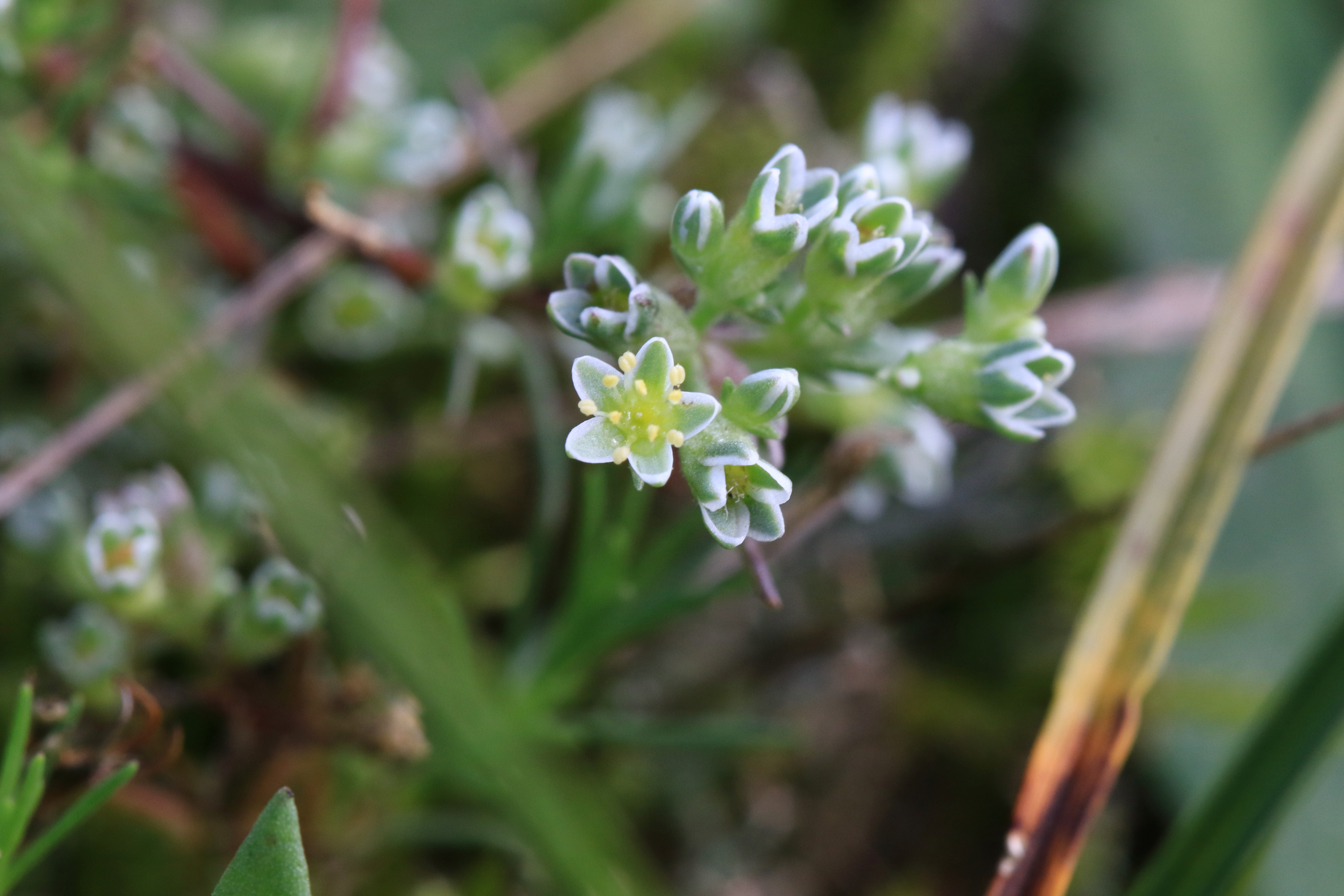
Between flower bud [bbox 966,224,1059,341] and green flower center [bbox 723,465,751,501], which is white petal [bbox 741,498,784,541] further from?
flower bud [bbox 966,224,1059,341]

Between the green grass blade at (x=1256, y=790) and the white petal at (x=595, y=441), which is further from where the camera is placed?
the green grass blade at (x=1256, y=790)

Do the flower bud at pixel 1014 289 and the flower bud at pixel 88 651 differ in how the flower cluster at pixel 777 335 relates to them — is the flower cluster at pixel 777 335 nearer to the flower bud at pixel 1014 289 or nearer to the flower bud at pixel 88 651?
the flower bud at pixel 1014 289

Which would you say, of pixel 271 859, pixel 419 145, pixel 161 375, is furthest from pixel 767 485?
pixel 419 145

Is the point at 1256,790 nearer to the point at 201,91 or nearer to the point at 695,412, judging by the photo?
the point at 695,412

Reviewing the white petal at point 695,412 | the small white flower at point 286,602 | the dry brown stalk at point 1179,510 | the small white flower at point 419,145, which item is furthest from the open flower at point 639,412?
the small white flower at point 419,145

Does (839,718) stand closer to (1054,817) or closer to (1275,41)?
(1054,817)

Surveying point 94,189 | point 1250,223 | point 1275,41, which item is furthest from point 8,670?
point 1275,41

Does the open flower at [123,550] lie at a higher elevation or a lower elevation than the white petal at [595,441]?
lower
